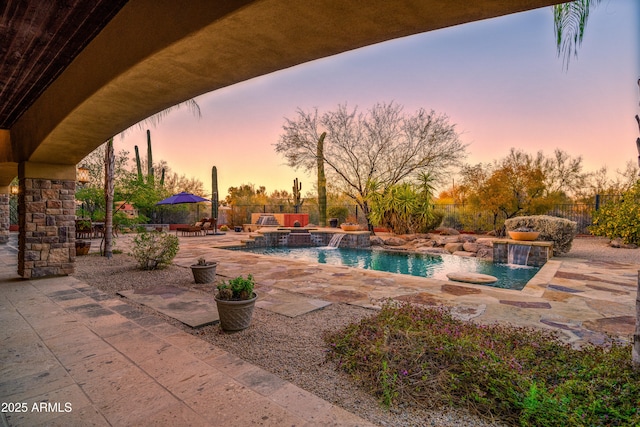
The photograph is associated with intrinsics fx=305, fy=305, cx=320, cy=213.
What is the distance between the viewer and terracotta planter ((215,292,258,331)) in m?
3.02

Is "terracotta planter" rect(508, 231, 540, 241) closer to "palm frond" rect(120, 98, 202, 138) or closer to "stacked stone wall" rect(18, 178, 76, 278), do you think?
"palm frond" rect(120, 98, 202, 138)

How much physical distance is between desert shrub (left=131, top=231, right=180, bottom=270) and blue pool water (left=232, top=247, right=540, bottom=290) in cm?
321

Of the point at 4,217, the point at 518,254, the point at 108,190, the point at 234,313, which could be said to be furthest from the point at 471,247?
the point at 4,217

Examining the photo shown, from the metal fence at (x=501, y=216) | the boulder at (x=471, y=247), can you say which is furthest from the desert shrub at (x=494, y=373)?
the metal fence at (x=501, y=216)

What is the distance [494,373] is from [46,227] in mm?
7080

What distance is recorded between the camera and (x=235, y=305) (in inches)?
118

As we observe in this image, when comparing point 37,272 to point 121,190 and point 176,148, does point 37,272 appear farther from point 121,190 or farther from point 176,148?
point 176,148

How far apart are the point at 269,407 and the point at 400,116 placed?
13.7 metres

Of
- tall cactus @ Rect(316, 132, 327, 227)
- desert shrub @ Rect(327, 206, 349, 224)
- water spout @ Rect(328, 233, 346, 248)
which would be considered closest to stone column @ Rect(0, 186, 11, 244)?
water spout @ Rect(328, 233, 346, 248)

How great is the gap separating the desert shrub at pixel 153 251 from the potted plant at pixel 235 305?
3.65 metres

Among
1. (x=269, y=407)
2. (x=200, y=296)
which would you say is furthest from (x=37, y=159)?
(x=269, y=407)

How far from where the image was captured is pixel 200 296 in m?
4.34

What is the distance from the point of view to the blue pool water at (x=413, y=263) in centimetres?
629

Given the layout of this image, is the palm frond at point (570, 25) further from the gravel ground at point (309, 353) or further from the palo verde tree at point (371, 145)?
the palo verde tree at point (371, 145)
